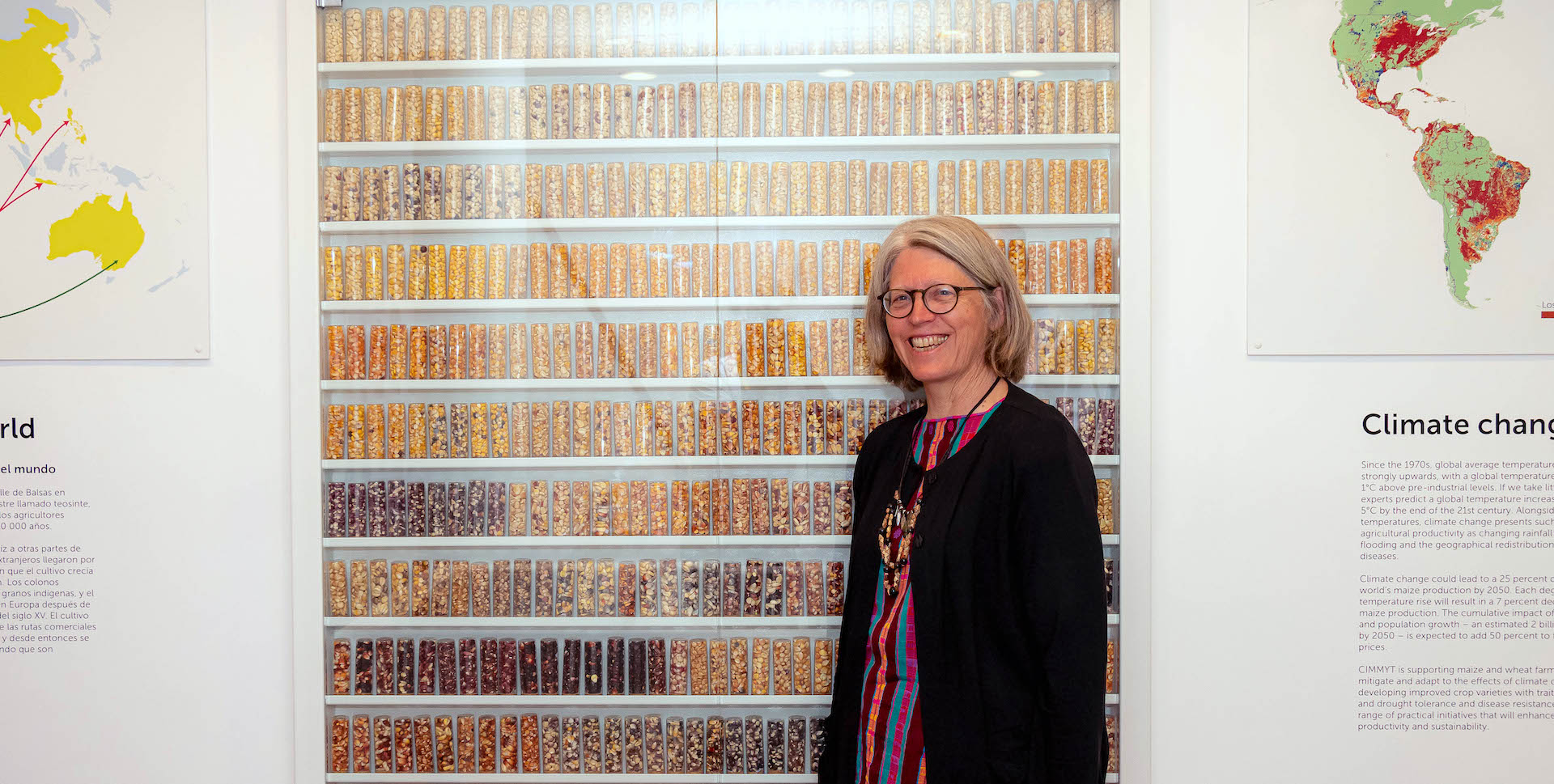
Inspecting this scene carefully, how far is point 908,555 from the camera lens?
1732 mm

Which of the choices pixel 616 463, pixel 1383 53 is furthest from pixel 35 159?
pixel 1383 53

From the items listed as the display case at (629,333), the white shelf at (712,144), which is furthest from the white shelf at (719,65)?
the white shelf at (712,144)

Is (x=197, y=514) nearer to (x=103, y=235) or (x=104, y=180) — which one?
(x=103, y=235)

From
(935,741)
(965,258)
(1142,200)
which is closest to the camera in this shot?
(935,741)

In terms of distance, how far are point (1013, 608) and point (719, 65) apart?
140 centimetres

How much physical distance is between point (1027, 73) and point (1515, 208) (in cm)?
116

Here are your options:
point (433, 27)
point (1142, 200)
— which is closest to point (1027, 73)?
point (1142, 200)

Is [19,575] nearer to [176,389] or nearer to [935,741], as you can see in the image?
[176,389]

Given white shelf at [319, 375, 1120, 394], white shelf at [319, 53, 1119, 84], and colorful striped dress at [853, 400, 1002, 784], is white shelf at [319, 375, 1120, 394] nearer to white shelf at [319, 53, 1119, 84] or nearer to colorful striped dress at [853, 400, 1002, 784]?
colorful striped dress at [853, 400, 1002, 784]

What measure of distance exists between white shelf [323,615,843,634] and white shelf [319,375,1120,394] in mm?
557

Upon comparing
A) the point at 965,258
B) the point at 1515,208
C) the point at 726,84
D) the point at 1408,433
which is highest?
the point at 726,84

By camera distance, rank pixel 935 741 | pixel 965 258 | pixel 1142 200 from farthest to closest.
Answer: pixel 1142 200 < pixel 965 258 < pixel 935 741

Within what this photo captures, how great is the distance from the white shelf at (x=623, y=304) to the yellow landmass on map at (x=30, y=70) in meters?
0.83

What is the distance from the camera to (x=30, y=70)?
2.22m
